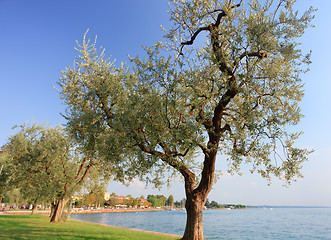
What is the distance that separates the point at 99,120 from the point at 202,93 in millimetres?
6831

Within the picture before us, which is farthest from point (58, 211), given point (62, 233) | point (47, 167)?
point (62, 233)

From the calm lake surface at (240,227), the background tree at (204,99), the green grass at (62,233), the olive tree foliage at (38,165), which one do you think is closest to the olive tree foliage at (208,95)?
the background tree at (204,99)

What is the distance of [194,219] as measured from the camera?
43.9 ft

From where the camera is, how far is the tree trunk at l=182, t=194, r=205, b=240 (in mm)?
13109

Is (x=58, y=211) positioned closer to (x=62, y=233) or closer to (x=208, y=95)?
(x=62, y=233)

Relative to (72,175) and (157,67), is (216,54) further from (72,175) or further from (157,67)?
(72,175)

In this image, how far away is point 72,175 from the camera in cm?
2791

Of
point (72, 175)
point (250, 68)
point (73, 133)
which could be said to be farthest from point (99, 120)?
point (72, 175)

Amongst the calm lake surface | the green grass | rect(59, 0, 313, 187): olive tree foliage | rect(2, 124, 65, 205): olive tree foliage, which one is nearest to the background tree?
rect(59, 0, 313, 187): olive tree foliage

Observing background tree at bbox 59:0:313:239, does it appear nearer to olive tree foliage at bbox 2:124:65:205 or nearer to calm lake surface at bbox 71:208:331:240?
olive tree foliage at bbox 2:124:65:205

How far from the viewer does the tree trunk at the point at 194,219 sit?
13109mm

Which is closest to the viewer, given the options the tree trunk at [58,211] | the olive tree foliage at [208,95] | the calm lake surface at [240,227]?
the olive tree foliage at [208,95]

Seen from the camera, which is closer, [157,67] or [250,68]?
[250,68]

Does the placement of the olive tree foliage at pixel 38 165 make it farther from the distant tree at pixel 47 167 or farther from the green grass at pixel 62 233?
the green grass at pixel 62 233
